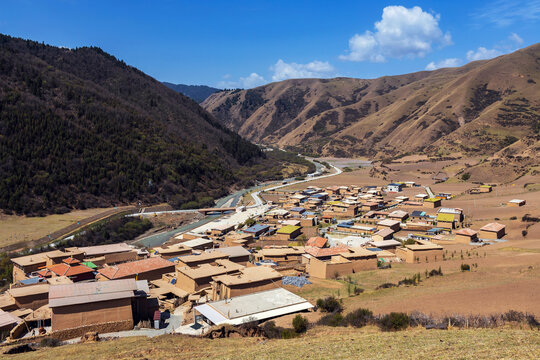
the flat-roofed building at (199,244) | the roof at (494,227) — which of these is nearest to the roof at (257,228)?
the flat-roofed building at (199,244)

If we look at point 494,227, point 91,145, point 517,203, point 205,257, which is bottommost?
point 205,257

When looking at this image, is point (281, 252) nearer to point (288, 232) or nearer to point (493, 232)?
point (288, 232)

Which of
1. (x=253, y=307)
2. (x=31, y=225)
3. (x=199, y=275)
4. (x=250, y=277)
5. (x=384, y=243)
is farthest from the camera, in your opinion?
(x=31, y=225)

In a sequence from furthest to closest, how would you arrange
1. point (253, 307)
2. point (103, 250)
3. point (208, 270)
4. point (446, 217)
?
point (446, 217) → point (103, 250) → point (208, 270) → point (253, 307)

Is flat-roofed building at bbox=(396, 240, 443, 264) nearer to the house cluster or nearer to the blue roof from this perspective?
the house cluster

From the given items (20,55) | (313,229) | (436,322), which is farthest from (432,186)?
(20,55)

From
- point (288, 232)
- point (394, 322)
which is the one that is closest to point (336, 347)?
point (394, 322)
